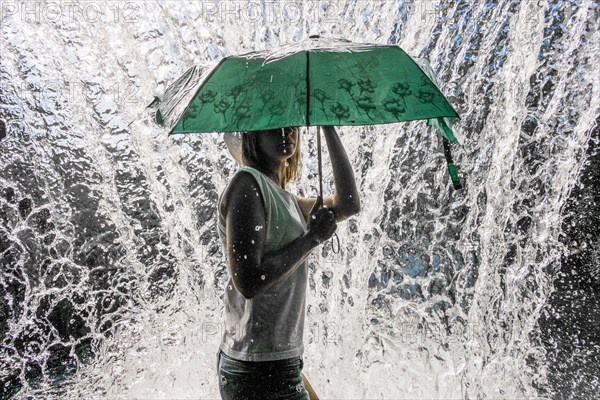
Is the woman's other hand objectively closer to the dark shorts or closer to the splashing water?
the dark shorts

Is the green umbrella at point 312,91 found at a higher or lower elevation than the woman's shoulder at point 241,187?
higher

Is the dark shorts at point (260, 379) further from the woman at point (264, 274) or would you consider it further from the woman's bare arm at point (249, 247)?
the woman's bare arm at point (249, 247)

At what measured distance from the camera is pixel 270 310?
1327 mm

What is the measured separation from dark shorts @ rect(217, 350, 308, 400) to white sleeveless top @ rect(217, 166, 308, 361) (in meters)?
0.02

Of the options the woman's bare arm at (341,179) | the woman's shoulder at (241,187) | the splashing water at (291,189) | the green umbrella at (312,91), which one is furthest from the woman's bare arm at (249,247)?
the splashing water at (291,189)

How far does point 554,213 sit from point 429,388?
221 cm

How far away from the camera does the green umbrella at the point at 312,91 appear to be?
4.43 ft

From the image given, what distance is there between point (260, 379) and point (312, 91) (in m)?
0.70

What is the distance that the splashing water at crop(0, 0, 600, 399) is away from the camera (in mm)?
3803

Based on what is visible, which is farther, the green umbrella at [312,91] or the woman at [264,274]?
the green umbrella at [312,91]

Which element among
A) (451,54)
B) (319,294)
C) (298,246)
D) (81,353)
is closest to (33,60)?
(81,353)

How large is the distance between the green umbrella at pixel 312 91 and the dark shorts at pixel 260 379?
1.86ft

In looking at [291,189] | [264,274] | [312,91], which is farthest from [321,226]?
[291,189]

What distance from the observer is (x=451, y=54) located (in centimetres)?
738
